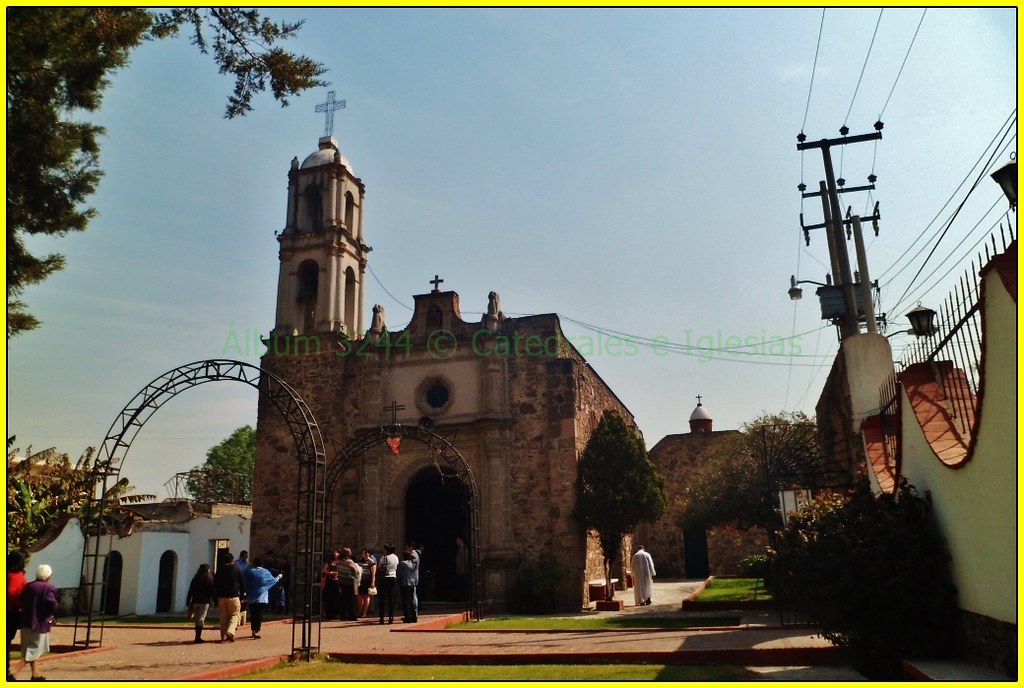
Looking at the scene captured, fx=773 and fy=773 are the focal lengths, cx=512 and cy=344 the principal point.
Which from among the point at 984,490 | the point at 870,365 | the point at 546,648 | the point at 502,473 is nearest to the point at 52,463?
the point at 502,473

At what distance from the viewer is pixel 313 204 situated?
939 inches

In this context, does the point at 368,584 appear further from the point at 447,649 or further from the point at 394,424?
the point at 447,649

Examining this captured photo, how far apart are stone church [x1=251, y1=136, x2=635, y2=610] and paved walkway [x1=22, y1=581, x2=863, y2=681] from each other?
18.1 feet

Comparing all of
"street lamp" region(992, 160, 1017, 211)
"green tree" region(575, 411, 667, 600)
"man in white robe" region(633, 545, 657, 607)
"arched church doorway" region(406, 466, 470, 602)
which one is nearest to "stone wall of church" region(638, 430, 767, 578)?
"green tree" region(575, 411, 667, 600)

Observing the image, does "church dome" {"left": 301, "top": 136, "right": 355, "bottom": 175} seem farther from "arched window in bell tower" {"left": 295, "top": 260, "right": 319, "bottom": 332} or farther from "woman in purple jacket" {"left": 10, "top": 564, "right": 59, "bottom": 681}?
"woman in purple jacket" {"left": 10, "top": 564, "right": 59, "bottom": 681}

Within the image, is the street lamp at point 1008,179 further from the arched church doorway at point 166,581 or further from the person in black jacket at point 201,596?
the arched church doorway at point 166,581

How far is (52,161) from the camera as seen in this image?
31.0ft

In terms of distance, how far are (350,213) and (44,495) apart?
37.1 feet

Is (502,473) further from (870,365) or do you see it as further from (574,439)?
(870,365)

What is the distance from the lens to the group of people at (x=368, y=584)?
1498cm

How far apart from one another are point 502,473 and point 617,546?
11.2ft

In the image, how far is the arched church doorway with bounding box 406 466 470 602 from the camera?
20.0m

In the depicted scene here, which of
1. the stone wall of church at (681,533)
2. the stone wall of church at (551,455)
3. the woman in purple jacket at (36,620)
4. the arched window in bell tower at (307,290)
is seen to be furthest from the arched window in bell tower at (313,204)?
the stone wall of church at (681,533)

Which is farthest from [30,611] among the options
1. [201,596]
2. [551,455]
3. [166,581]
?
[166,581]
